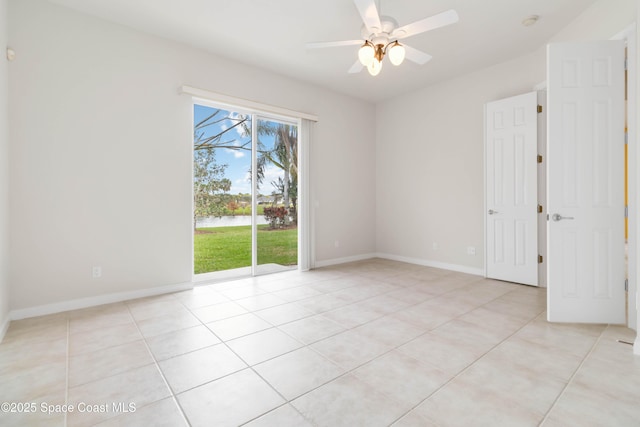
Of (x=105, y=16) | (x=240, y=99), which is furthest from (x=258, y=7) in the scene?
(x=105, y=16)

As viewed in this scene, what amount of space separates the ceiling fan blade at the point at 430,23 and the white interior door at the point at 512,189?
2337mm

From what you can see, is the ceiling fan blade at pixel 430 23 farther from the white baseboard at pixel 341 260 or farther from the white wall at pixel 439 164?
the white baseboard at pixel 341 260

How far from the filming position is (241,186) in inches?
187

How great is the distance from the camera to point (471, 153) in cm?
469

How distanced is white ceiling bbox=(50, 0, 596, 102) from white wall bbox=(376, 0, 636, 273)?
0.34 m

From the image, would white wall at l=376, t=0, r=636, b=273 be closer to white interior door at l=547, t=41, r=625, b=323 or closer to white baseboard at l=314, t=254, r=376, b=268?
white baseboard at l=314, t=254, r=376, b=268

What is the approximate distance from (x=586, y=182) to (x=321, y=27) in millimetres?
3109

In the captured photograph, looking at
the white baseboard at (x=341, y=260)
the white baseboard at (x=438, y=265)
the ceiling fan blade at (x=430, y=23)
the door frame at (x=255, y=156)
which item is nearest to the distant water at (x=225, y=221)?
the door frame at (x=255, y=156)

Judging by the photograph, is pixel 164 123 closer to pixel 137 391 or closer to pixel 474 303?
pixel 137 391

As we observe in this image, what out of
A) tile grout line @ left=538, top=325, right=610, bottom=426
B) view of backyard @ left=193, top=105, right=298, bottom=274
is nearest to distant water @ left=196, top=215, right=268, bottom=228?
view of backyard @ left=193, top=105, right=298, bottom=274

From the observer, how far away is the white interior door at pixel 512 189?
3.97 metres

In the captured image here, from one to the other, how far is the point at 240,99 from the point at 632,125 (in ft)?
13.8

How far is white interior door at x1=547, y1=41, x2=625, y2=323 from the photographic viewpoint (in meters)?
2.65

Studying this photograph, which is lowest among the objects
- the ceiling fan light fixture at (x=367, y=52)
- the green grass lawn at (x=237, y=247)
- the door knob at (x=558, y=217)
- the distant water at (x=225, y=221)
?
the green grass lawn at (x=237, y=247)
